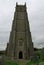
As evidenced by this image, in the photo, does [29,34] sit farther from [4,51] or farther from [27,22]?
[4,51]

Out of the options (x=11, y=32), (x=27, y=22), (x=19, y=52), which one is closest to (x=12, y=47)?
(x=19, y=52)

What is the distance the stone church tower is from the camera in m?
52.2

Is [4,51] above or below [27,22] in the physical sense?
below

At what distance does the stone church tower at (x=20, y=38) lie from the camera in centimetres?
5216

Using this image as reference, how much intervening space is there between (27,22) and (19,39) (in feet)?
20.5

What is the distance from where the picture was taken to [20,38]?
54.4 m

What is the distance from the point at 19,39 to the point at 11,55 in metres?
5.79

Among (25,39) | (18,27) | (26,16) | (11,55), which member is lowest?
(11,55)

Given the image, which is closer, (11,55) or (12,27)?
(11,55)

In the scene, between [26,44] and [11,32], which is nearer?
[26,44]

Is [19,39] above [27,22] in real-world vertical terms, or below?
below

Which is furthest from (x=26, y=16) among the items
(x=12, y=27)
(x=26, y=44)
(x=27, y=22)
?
(x=26, y=44)

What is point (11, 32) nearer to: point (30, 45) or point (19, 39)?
point (19, 39)

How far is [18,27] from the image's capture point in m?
55.7
